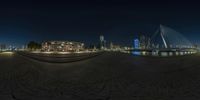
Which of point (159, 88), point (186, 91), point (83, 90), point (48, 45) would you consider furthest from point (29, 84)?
point (48, 45)

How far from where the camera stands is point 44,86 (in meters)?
9.49

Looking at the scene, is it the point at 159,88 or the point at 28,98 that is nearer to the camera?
the point at 28,98

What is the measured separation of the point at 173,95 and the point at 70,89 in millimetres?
3716

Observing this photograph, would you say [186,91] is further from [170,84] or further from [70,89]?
[70,89]

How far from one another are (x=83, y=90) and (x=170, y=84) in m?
3.74

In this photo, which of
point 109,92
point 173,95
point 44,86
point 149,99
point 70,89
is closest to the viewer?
point 149,99

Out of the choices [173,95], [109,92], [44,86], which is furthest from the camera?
[44,86]

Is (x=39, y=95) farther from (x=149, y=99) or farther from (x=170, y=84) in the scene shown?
(x=170, y=84)

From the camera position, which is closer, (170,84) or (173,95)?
(173,95)

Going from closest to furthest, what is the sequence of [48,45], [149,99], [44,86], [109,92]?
1. [149,99]
2. [109,92]
3. [44,86]
4. [48,45]

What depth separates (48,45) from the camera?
15788cm

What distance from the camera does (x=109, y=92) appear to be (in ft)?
26.6

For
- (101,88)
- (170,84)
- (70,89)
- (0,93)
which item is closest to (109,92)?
(101,88)

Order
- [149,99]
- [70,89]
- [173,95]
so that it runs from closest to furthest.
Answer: [149,99] → [173,95] → [70,89]
